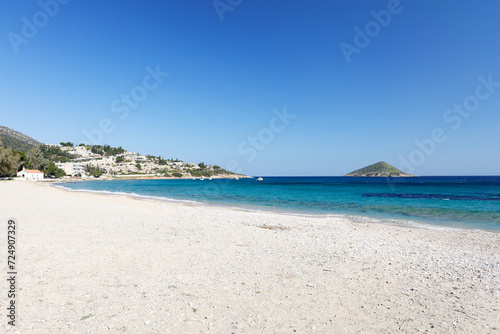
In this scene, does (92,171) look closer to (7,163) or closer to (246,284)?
(7,163)

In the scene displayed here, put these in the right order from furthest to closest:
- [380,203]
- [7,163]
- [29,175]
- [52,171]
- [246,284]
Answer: [52,171], [29,175], [7,163], [380,203], [246,284]

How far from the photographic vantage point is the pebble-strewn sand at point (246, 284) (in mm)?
4770

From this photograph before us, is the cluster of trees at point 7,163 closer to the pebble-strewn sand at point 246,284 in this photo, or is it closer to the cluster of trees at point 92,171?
the cluster of trees at point 92,171

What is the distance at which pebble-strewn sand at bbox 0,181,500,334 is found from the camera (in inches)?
Result: 188

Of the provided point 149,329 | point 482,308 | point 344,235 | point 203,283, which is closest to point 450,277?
point 482,308

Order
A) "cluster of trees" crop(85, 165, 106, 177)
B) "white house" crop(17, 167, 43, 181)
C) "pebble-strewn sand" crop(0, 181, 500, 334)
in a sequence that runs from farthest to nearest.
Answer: "cluster of trees" crop(85, 165, 106, 177), "white house" crop(17, 167, 43, 181), "pebble-strewn sand" crop(0, 181, 500, 334)

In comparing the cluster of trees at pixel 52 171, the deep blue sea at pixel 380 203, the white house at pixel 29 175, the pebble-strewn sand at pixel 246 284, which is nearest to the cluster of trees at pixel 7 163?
the white house at pixel 29 175

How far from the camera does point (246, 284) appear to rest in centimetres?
644

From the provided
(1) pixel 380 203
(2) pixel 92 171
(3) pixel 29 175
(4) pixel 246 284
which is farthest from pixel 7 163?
(4) pixel 246 284

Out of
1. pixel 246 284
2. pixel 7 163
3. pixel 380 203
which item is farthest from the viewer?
pixel 7 163

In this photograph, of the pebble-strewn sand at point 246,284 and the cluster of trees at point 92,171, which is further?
the cluster of trees at point 92,171

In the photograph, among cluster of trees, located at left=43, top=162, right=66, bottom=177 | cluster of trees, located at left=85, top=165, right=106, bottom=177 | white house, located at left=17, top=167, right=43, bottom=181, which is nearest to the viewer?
white house, located at left=17, top=167, right=43, bottom=181

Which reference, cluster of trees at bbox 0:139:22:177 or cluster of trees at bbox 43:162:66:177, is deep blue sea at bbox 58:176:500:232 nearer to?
cluster of trees at bbox 0:139:22:177

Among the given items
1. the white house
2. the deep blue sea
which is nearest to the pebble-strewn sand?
the deep blue sea
